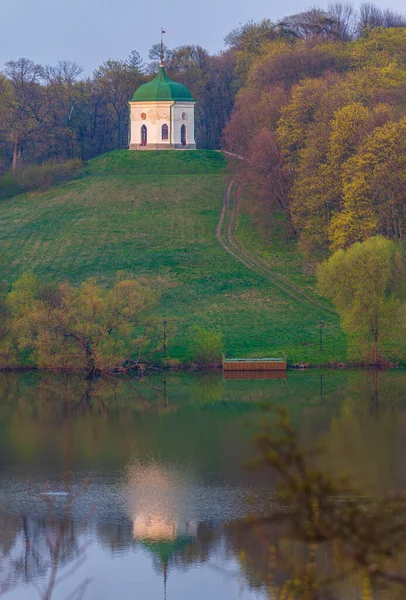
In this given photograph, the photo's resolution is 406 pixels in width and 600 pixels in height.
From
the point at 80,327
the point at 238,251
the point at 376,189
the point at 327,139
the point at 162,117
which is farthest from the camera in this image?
the point at 162,117

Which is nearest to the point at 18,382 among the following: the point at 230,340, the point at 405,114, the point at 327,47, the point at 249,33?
the point at 230,340

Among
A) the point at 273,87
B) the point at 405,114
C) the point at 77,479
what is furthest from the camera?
the point at 273,87

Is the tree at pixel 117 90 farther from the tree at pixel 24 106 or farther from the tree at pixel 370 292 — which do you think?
the tree at pixel 370 292

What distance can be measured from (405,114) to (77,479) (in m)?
43.3

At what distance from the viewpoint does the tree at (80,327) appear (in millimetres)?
53000

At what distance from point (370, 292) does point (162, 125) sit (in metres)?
44.5

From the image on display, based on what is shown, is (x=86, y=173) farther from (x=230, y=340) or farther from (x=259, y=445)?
(x=259, y=445)

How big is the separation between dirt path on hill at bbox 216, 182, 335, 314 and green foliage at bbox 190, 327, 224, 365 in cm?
1031

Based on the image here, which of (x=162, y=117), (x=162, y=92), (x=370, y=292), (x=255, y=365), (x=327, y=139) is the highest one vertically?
(x=162, y=92)

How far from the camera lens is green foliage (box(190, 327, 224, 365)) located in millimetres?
54906

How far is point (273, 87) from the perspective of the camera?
7888 cm

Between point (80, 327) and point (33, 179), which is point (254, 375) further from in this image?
point (33, 179)

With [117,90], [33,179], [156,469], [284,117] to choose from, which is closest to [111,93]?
[117,90]

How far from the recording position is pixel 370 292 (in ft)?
177
